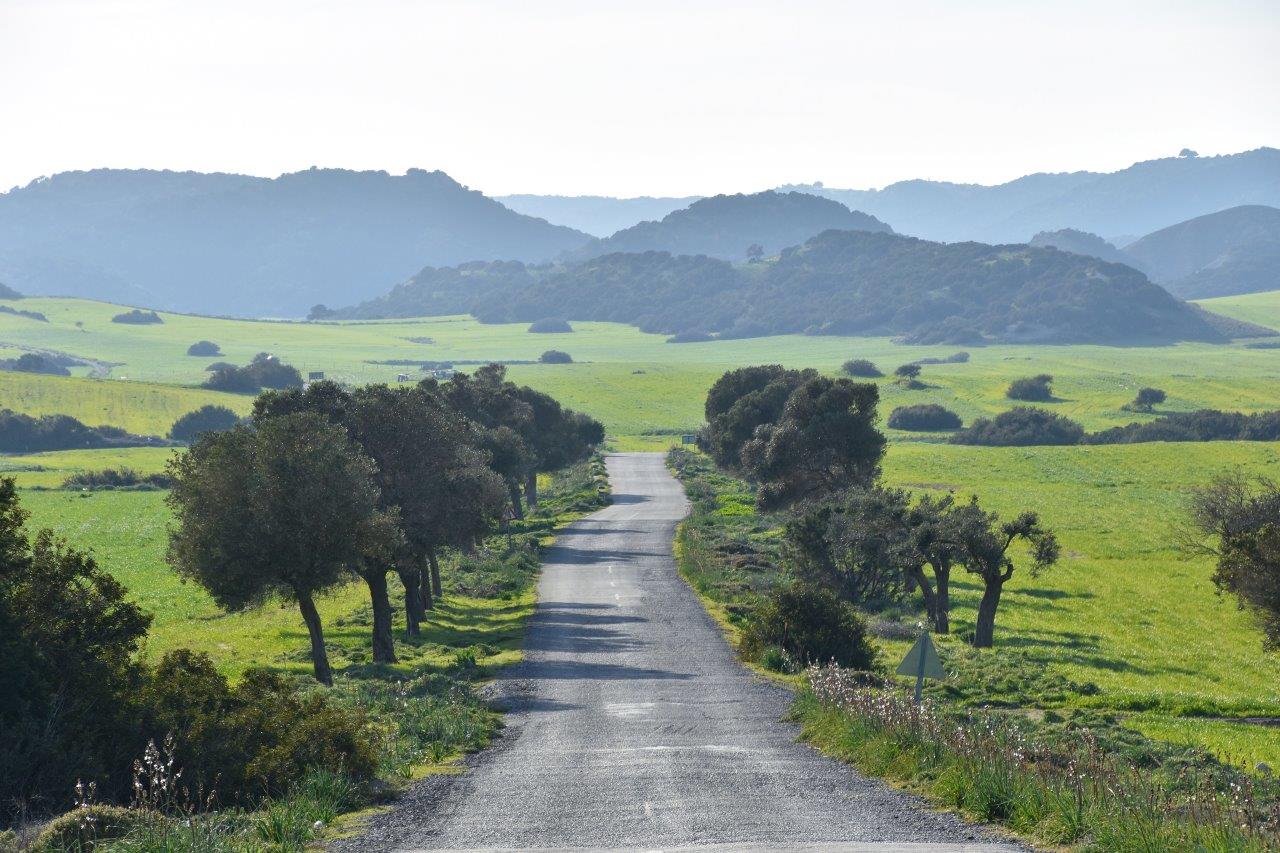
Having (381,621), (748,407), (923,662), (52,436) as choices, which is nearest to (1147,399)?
(748,407)

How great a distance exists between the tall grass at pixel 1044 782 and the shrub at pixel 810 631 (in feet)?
39.1

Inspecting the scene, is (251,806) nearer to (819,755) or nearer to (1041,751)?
(819,755)

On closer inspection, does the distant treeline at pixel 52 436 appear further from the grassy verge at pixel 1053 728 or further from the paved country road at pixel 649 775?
the paved country road at pixel 649 775

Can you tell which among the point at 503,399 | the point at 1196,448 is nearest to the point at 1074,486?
the point at 1196,448

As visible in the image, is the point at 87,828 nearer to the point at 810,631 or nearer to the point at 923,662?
the point at 923,662

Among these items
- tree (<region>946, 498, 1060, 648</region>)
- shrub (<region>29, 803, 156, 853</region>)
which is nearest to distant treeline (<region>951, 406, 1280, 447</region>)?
tree (<region>946, 498, 1060, 648</region>)

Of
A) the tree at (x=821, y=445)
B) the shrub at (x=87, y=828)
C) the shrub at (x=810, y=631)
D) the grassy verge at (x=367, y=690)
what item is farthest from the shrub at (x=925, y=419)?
the shrub at (x=87, y=828)

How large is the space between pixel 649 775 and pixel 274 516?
17316 mm

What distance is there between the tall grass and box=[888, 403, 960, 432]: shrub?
13814 cm

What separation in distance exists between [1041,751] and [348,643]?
99.1 ft

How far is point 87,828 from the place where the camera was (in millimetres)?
15820

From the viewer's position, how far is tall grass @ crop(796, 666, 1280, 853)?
50.0 ft

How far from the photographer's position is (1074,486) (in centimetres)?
10575

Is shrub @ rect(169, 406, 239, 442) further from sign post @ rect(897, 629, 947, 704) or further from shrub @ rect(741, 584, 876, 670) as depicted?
sign post @ rect(897, 629, 947, 704)
